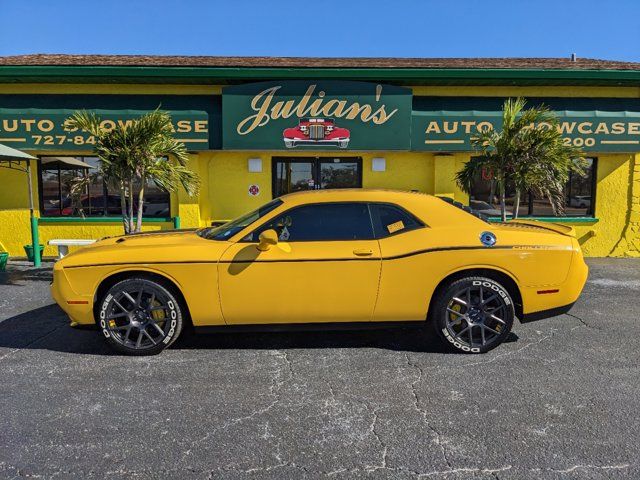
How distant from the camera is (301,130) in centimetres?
945

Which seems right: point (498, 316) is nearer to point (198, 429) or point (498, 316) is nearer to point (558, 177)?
point (198, 429)

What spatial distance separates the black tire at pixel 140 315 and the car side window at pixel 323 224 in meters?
0.97

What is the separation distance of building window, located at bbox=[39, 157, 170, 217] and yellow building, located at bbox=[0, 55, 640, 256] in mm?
24

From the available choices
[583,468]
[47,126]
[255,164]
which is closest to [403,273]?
[583,468]

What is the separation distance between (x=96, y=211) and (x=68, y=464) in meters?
8.54

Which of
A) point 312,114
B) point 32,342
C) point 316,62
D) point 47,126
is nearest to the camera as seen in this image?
point 32,342

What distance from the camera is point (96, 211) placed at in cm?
1010

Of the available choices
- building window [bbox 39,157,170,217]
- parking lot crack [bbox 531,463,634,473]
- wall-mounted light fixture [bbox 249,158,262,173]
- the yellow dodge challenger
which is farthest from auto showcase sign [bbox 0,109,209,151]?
parking lot crack [bbox 531,463,634,473]

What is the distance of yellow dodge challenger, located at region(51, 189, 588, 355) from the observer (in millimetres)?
4145

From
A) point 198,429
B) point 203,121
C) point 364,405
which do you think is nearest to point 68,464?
point 198,429

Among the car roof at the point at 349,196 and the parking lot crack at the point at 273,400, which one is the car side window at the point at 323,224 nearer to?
the car roof at the point at 349,196

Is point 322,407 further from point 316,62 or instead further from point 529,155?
point 316,62

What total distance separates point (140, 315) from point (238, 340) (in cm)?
104

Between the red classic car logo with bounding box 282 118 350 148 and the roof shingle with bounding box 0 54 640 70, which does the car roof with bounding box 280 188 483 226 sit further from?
the roof shingle with bounding box 0 54 640 70
